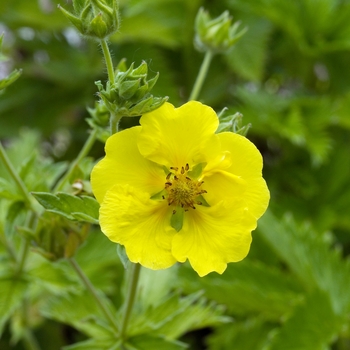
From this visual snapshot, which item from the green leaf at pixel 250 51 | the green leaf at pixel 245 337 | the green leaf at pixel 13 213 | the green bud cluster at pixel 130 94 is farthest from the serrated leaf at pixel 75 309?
the green leaf at pixel 250 51

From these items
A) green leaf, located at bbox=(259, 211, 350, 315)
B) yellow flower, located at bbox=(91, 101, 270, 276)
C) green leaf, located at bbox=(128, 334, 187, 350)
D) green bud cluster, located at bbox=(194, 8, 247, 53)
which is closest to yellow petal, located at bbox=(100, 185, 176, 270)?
yellow flower, located at bbox=(91, 101, 270, 276)

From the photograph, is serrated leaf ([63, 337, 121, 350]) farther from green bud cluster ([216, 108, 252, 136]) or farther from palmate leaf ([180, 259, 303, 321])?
green bud cluster ([216, 108, 252, 136])

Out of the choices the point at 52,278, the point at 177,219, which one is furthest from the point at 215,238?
the point at 52,278

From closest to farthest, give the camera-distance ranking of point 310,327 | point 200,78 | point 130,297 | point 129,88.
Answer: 1. point 129,88
2. point 130,297
3. point 200,78
4. point 310,327

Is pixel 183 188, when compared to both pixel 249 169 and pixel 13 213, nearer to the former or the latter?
pixel 249 169

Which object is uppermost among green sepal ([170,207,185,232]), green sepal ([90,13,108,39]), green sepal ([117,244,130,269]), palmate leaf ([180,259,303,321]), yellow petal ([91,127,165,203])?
green sepal ([90,13,108,39])
